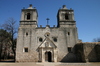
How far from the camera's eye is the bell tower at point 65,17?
20.2 m

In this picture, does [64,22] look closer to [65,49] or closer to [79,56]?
[65,49]

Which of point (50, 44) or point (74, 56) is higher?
point (50, 44)

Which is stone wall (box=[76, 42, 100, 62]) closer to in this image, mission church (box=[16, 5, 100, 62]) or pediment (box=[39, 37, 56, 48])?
mission church (box=[16, 5, 100, 62])

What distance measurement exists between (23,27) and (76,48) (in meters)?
11.7

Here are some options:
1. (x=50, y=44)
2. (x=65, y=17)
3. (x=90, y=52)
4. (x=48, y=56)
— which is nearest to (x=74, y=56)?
(x=90, y=52)

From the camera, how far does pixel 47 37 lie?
19031mm

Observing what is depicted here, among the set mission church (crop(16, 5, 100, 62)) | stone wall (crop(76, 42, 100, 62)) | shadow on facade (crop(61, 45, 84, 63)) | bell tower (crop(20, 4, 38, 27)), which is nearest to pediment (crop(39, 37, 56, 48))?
mission church (crop(16, 5, 100, 62))

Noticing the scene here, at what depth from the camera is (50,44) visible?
737 inches

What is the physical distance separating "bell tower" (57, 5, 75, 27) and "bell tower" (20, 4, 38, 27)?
5512mm

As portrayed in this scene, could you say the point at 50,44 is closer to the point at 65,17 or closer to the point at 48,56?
the point at 48,56

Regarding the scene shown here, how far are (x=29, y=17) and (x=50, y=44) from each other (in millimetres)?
8124

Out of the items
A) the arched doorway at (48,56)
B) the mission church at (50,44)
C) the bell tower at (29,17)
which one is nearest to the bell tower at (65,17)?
the mission church at (50,44)

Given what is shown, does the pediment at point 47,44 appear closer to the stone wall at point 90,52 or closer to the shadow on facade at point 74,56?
the shadow on facade at point 74,56

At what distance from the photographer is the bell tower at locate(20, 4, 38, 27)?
66.0 feet
